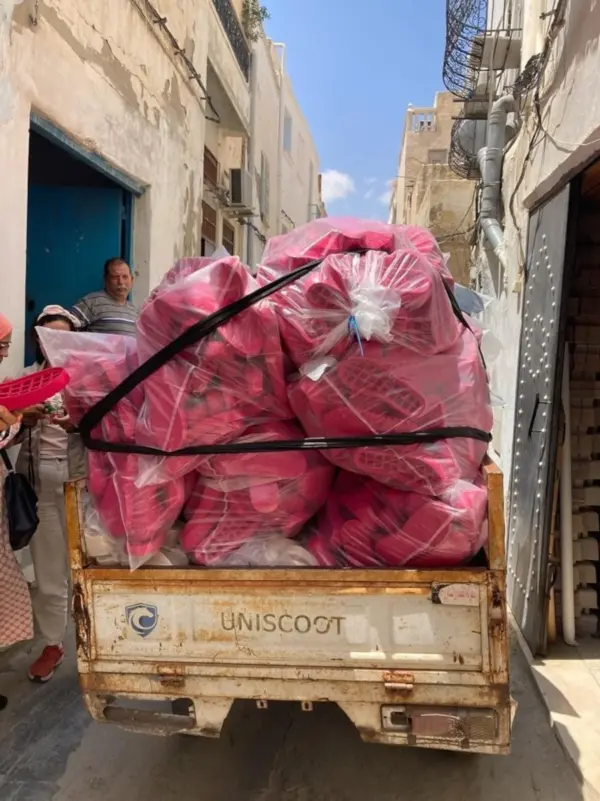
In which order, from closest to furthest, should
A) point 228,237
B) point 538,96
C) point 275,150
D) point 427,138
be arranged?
point 538,96 → point 228,237 → point 275,150 → point 427,138

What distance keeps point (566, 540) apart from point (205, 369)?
2.45 m

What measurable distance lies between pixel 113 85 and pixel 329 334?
4175mm

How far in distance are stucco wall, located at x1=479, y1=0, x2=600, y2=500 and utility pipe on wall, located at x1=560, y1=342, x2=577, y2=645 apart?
2.25 feet

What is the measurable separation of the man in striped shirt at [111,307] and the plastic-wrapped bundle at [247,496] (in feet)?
6.82

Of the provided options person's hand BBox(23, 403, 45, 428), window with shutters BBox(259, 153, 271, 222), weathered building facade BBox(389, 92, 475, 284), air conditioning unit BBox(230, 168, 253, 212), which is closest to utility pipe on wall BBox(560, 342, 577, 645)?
weathered building facade BBox(389, 92, 475, 284)

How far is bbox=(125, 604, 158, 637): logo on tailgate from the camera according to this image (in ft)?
6.63

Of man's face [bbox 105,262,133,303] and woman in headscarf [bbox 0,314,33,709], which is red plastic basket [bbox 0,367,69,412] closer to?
woman in headscarf [bbox 0,314,33,709]

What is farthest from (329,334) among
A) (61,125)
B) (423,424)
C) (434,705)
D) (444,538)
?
(61,125)

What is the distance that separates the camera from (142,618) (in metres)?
2.03

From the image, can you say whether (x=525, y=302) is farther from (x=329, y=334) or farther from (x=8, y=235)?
(x=8, y=235)

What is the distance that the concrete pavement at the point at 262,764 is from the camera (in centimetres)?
231

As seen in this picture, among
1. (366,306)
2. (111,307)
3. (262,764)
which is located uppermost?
(111,307)

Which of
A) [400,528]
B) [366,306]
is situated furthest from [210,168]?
[400,528]

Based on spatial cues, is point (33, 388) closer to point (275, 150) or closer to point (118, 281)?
point (118, 281)
